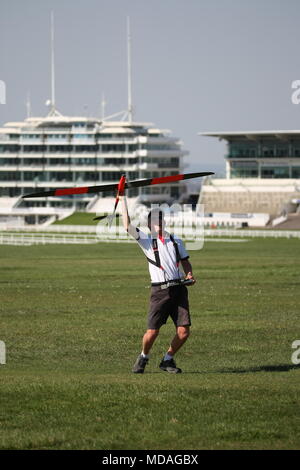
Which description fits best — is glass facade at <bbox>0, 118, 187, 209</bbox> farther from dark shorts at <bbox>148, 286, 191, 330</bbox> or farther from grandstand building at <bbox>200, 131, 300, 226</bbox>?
dark shorts at <bbox>148, 286, 191, 330</bbox>

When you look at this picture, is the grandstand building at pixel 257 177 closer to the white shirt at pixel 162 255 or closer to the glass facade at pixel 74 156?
the glass facade at pixel 74 156

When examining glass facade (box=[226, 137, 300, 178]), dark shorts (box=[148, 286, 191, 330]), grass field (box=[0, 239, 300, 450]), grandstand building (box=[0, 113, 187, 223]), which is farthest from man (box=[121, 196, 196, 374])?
grandstand building (box=[0, 113, 187, 223])

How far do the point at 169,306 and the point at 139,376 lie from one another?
3.44ft

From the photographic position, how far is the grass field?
10.6m

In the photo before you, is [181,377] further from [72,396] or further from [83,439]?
[83,439]

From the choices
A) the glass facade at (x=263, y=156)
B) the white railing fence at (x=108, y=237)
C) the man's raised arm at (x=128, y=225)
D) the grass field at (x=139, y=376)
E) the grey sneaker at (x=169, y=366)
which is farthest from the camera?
the glass facade at (x=263, y=156)

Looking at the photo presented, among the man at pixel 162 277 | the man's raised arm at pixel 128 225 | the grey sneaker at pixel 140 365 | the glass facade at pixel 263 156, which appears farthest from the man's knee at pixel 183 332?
the glass facade at pixel 263 156

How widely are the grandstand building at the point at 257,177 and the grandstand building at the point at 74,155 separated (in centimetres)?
1933

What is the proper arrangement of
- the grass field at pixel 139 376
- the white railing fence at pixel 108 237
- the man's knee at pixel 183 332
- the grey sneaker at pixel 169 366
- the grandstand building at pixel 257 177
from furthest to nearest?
the grandstand building at pixel 257 177 → the white railing fence at pixel 108 237 → the grey sneaker at pixel 169 366 → the man's knee at pixel 183 332 → the grass field at pixel 139 376

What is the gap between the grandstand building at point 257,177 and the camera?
122m

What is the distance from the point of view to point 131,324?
20.6 meters

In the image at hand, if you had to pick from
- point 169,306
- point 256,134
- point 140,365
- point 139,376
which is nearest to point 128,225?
point 169,306

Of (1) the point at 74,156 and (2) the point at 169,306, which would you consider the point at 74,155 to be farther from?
(2) the point at 169,306
